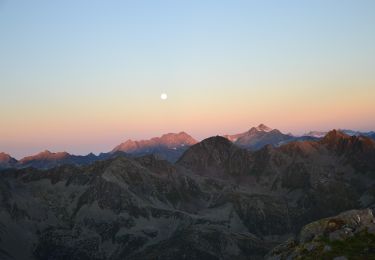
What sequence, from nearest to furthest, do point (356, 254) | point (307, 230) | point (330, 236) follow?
point (356, 254) < point (330, 236) < point (307, 230)

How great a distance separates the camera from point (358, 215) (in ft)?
219

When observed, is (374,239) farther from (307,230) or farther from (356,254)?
(307,230)

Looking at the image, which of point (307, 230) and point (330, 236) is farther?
point (307, 230)

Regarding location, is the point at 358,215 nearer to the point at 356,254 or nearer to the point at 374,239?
Answer: the point at 374,239

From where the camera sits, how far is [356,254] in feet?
183

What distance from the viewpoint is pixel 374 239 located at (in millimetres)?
59438

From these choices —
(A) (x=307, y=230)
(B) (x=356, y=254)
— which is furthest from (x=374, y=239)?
(A) (x=307, y=230)

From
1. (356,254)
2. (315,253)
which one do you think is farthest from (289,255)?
(356,254)

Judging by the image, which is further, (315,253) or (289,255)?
(289,255)

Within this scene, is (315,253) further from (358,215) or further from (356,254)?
(358,215)

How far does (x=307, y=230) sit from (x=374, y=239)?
9574 millimetres

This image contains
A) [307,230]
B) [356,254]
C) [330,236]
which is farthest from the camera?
[307,230]

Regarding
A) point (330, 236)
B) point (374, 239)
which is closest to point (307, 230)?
point (330, 236)

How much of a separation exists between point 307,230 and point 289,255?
17.6 ft
